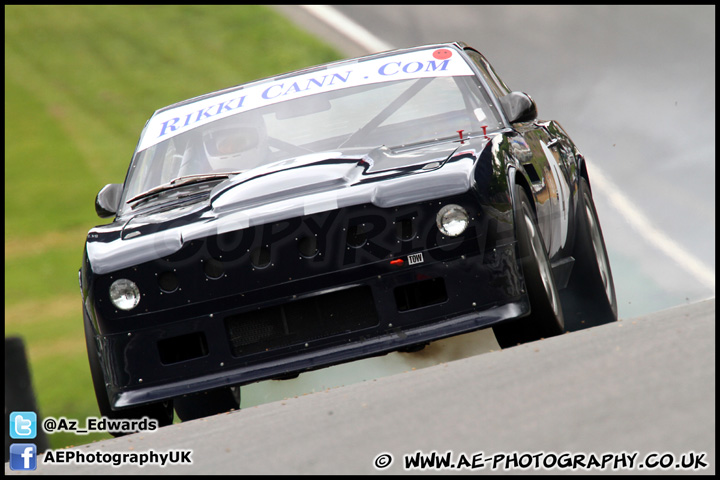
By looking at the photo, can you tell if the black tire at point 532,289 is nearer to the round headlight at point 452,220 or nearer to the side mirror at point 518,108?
the round headlight at point 452,220

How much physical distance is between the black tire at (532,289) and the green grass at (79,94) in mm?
8947

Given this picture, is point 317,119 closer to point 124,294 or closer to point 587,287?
point 124,294

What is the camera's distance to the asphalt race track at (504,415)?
278cm

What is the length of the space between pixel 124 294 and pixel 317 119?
1574mm

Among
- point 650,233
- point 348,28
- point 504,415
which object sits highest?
point 348,28

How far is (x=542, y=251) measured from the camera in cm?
481

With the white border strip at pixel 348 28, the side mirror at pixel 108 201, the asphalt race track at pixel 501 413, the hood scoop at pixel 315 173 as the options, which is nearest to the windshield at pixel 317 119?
the side mirror at pixel 108 201

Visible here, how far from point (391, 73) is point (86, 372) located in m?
6.92

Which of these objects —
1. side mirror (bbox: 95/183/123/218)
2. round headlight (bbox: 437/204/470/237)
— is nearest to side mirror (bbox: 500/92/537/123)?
round headlight (bbox: 437/204/470/237)

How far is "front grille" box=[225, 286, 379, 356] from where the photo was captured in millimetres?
4523

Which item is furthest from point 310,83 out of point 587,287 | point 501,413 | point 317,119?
point 501,413

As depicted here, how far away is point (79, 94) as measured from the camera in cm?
1938

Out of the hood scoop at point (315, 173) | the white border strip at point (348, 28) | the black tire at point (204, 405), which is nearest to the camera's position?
the hood scoop at point (315, 173)

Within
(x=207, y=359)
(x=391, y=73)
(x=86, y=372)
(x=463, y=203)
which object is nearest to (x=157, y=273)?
(x=207, y=359)
